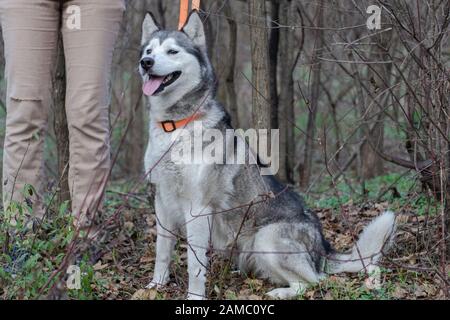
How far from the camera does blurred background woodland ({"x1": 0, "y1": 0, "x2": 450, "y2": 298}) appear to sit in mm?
3900

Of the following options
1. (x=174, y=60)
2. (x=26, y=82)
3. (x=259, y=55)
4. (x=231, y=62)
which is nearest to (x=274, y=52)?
(x=231, y=62)

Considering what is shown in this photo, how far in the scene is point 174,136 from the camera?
404 centimetres

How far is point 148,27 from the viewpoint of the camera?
4410 millimetres

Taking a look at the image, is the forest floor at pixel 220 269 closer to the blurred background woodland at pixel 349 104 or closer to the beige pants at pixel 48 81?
the blurred background woodland at pixel 349 104

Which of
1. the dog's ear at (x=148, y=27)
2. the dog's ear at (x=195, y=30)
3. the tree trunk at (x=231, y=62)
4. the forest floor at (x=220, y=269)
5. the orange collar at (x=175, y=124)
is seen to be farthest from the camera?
the tree trunk at (x=231, y=62)

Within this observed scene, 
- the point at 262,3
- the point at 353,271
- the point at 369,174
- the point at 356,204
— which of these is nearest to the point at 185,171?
the point at 353,271

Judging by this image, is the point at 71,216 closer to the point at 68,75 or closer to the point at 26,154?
the point at 26,154

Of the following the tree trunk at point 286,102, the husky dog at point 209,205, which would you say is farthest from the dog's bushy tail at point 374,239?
the tree trunk at point 286,102

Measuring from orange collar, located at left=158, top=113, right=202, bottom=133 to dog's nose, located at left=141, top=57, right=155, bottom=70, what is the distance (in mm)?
349

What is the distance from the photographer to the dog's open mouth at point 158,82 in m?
4.06

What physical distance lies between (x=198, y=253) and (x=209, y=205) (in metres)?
0.29

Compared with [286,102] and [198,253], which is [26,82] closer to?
[198,253]

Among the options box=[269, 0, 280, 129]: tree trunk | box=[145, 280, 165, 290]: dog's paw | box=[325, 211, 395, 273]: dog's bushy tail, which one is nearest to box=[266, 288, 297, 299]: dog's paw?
box=[325, 211, 395, 273]: dog's bushy tail

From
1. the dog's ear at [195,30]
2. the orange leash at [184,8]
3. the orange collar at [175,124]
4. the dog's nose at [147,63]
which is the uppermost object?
the orange leash at [184,8]
